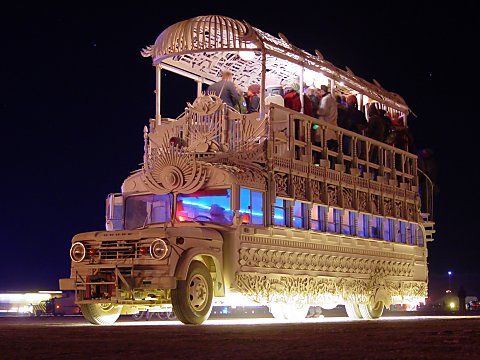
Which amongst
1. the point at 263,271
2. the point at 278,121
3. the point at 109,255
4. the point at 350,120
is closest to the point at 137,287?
the point at 109,255

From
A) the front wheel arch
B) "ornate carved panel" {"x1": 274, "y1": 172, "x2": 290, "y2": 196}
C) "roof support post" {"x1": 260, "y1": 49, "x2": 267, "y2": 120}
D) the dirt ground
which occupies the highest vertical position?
"roof support post" {"x1": 260, "y1": 49, "x2": 267, "y2": 120}

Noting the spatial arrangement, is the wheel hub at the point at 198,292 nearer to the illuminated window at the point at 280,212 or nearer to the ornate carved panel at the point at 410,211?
the illuminated window at the point at 280,212

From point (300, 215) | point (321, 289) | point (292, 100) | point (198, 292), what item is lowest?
point (198, 292)

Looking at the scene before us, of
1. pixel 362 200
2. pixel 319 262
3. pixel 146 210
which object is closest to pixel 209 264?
pixel 146 210

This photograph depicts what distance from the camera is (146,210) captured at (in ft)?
71.5

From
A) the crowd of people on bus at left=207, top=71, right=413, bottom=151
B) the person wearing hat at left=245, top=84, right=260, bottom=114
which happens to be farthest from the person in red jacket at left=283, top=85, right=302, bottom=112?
the person wearing hat at left=245, top=84, right=260, bottom=114

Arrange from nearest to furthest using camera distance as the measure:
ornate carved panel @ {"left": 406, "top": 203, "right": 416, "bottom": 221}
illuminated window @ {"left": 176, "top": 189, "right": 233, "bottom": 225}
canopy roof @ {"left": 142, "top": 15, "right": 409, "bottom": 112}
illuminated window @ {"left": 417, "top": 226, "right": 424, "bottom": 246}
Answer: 1. illuminated window @ {"left": 176, "top": 189, "right": 233, "bottom": 225}
2. canopy roof @ {"left": 142, "top": 15, "right": 409, "bottom": 112}
3. ornate carved panel @ {"left": 406, "top": 203, "right": 416, "bottom": 221}
4. illuminated window @ {"left": 417, "top": 226, "right": 424, "bottom": 246}

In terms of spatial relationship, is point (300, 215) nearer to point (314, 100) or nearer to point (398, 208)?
point (314, 100)

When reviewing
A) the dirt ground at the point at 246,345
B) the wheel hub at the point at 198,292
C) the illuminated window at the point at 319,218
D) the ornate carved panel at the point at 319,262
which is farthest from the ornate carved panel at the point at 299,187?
the dirt ground at the point at 246,345

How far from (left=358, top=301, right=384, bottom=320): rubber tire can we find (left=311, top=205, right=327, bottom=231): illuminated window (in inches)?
107

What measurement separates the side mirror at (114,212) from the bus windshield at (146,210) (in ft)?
1.02

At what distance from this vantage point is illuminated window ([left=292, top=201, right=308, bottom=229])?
23.0 meters

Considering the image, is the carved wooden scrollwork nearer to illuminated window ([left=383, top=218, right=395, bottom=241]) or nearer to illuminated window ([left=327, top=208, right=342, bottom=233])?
illuminated window ([left=327, top=208, right=342, bottom=233])

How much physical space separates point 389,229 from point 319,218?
4485 mm
